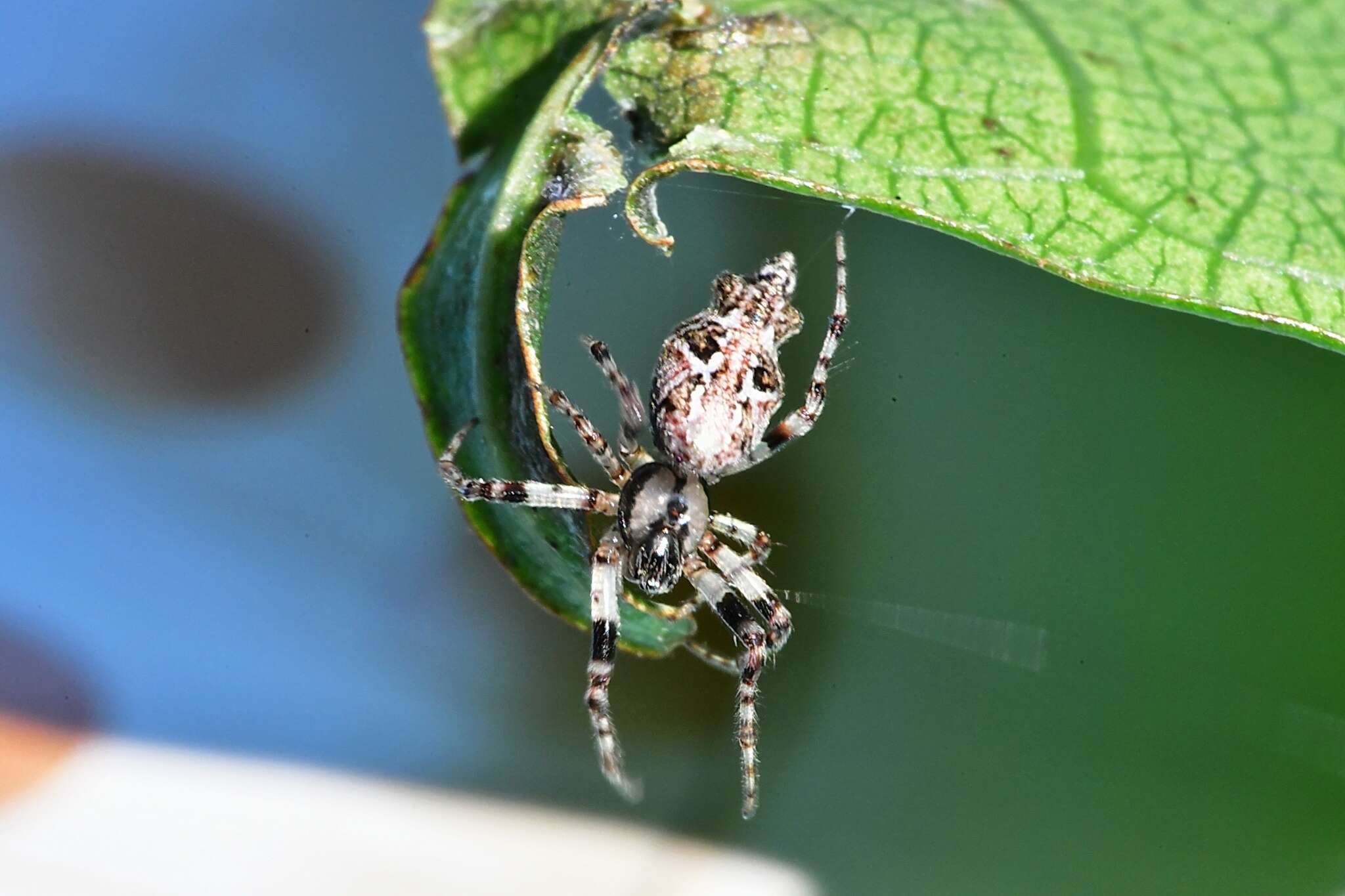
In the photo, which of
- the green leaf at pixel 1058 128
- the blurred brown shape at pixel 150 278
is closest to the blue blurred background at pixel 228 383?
the blurred brown shape at pixel 150 278

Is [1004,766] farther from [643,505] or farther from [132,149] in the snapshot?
[132,149]

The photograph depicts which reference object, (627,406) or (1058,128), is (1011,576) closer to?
(627,406)

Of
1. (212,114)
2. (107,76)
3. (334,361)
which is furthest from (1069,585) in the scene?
(107,76)

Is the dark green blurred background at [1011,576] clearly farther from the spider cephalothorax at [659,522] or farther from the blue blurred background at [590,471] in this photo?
the spider cephalothorax at [659,522]

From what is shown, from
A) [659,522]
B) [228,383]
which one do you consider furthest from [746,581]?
[228,383]

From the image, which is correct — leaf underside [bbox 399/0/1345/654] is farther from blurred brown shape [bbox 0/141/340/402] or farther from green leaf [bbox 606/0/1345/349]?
blurred brown shape [bbox 0/141/340/402]

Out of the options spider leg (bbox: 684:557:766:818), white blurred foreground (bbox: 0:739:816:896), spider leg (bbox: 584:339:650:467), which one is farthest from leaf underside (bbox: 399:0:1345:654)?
white blurred foreground (bbox: 0:739:816:896)
